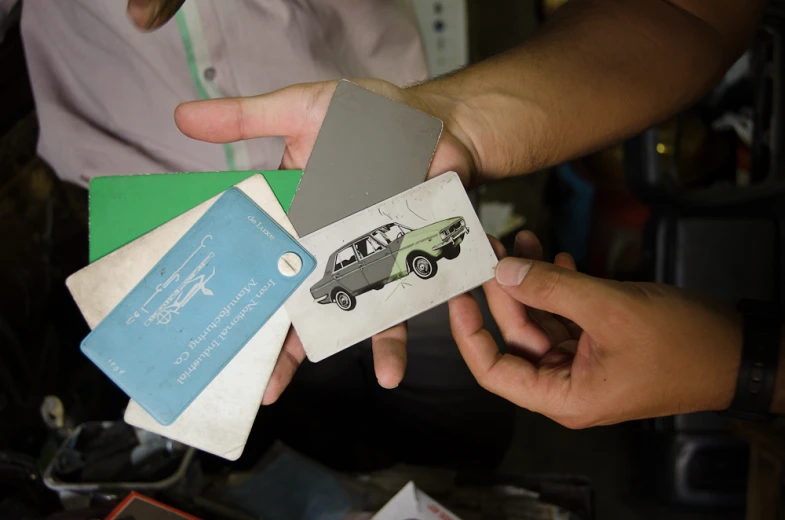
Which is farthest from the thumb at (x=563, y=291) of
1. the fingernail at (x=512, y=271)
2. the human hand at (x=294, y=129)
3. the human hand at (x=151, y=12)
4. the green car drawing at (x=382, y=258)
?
the human hand at (x=151, y=12)

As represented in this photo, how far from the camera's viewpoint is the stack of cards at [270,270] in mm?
853

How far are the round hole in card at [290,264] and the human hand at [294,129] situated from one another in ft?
0.38

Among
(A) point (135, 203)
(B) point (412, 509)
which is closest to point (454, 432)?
(B) point (412, 509)

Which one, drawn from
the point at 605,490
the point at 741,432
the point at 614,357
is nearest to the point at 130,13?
the point at 614,357

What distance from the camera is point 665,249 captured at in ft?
4.42

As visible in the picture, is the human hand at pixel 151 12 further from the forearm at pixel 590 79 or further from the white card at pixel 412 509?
the white card at pixel 412 509

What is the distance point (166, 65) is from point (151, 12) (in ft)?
0.31

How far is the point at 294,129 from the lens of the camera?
893 millimetres

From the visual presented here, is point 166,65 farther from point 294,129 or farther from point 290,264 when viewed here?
point 290,264

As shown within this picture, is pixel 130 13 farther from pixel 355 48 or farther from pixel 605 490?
pixel 605 490

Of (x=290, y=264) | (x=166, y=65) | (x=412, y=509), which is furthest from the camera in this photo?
(x=412, y=509)

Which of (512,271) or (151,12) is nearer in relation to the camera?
(512,271)

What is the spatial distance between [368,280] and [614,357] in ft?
1.30

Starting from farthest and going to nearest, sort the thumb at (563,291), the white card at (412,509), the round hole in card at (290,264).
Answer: the white card at (412,509) → the round hole in card at (290,264) → the thumb at (563,291)
